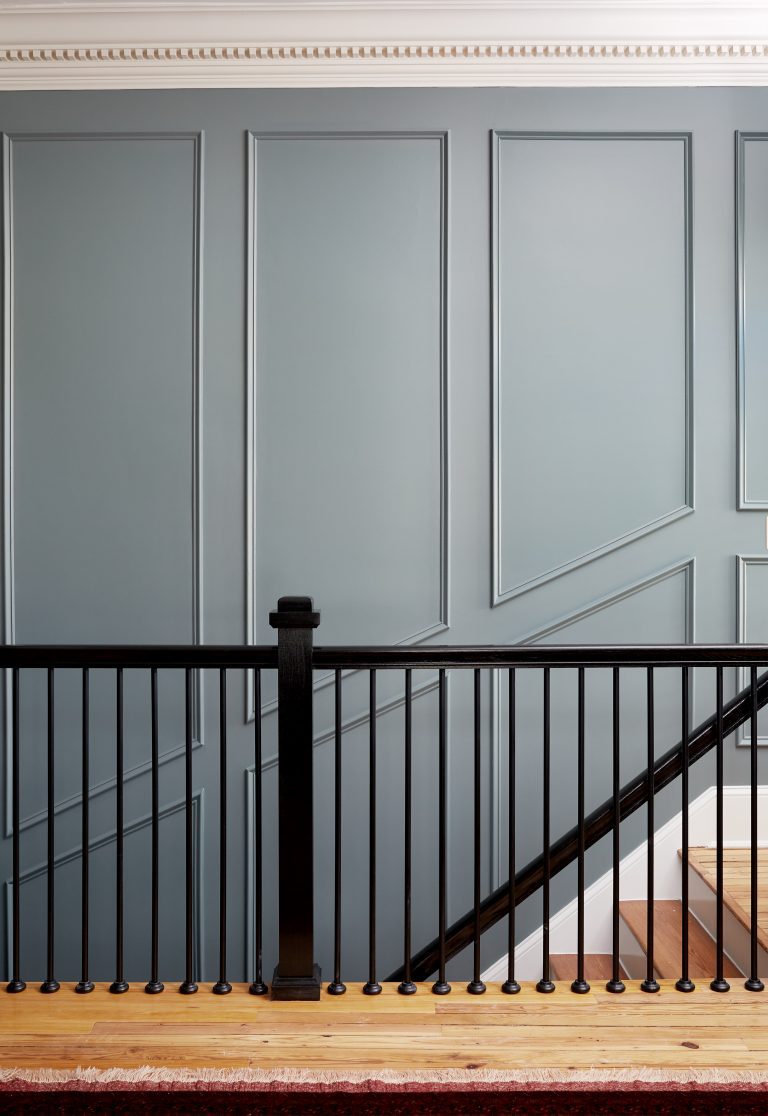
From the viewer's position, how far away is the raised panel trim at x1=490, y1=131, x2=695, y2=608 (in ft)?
8.23

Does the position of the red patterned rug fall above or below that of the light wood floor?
below

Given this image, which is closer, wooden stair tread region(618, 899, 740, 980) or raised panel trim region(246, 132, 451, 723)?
wooden stair tread region(618, 899, 740, 980)

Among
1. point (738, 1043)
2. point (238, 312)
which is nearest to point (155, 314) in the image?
point (238, 312)

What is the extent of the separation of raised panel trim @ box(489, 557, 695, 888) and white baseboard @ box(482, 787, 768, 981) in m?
0.25

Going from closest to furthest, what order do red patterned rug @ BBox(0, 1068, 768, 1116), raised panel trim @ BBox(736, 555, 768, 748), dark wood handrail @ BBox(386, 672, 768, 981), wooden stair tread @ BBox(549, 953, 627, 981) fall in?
1. red patterned rug @ BBox(0, 1068, 768, 1116)
2. dark wood handrail @ BBox(386, 672, 768, 981)
3. wooden stair tread @ BBox(549, 953, 627, 981)
4. raised panel trim @ BBox(736, 555, 768, 748)

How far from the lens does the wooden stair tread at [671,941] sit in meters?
1.93

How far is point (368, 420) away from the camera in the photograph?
2.53m

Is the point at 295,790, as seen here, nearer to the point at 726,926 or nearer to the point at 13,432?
the point at 726,926

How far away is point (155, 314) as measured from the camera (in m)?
2.52

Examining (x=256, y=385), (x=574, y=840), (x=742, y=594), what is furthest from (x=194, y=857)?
(x=742, y=594)

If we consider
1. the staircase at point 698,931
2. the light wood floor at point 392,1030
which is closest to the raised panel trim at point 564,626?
the staircase at point 698,931

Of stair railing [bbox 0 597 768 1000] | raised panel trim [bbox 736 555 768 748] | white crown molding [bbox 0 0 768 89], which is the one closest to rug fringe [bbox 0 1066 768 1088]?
stair railing [bbox 0 597 768 1000]

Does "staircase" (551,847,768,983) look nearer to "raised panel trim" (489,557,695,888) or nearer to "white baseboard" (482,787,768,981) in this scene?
"white baseboard" (482,787,768,981)

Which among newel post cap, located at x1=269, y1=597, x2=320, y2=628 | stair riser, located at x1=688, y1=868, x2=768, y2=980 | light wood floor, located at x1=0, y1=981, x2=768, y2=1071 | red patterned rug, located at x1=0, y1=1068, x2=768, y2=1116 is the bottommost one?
stair riser, located at x1=688, y1=868, x2=768, y2=980
